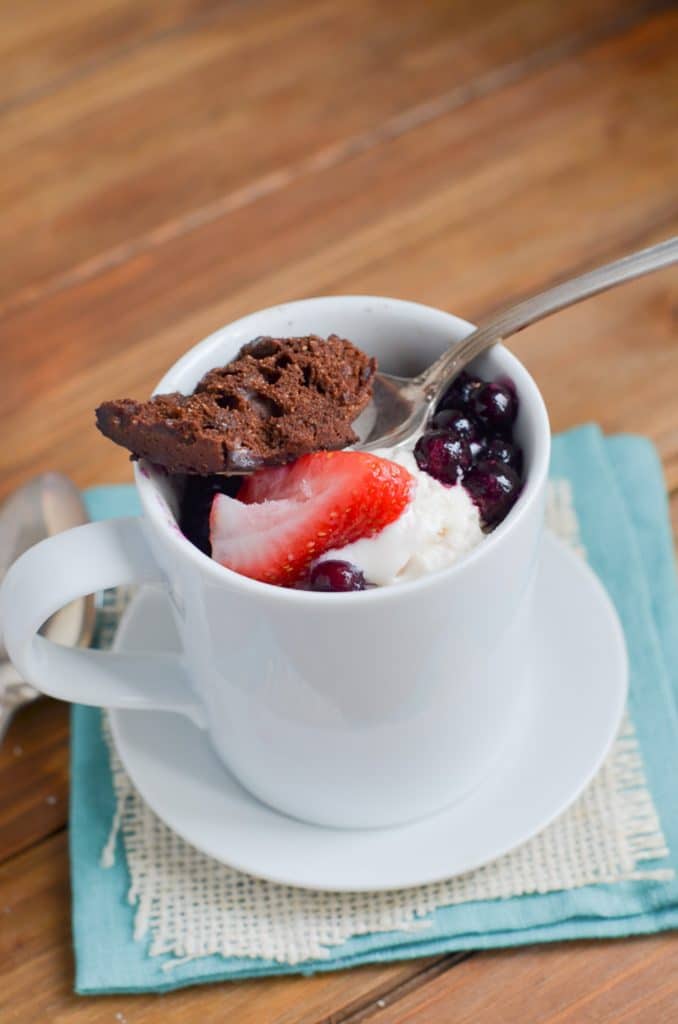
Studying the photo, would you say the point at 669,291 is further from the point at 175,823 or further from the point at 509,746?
the point at 175,823

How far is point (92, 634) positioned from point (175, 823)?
252 mm

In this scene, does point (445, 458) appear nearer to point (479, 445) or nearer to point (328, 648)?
point (479, 445)

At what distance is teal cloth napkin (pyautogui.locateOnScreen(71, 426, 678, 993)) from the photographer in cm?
91

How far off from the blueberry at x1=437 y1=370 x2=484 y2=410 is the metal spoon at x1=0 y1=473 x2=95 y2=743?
0.41m

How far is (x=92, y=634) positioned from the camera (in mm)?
1152

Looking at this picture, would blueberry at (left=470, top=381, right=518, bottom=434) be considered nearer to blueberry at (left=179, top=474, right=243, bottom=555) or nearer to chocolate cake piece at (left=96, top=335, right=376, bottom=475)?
chocolate cake piece at (left=96, top=335, right=376, bottom=475)

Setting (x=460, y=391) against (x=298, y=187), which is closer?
(x=460, y=391)

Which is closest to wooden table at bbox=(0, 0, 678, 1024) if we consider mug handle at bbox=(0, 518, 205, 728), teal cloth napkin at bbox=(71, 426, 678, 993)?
teal cloth napkin at bbox=(71, 426, 678, 993)

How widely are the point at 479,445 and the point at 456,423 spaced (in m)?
0.02

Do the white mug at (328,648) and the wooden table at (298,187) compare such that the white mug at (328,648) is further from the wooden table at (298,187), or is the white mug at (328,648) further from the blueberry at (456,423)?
the wooden table at (298,187)

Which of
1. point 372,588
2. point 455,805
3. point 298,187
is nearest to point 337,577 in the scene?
point 372,588

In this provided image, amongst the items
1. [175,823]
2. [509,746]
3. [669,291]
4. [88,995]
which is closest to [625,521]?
[509,746]

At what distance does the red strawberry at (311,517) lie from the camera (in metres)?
0.81

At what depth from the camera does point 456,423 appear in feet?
2.93
